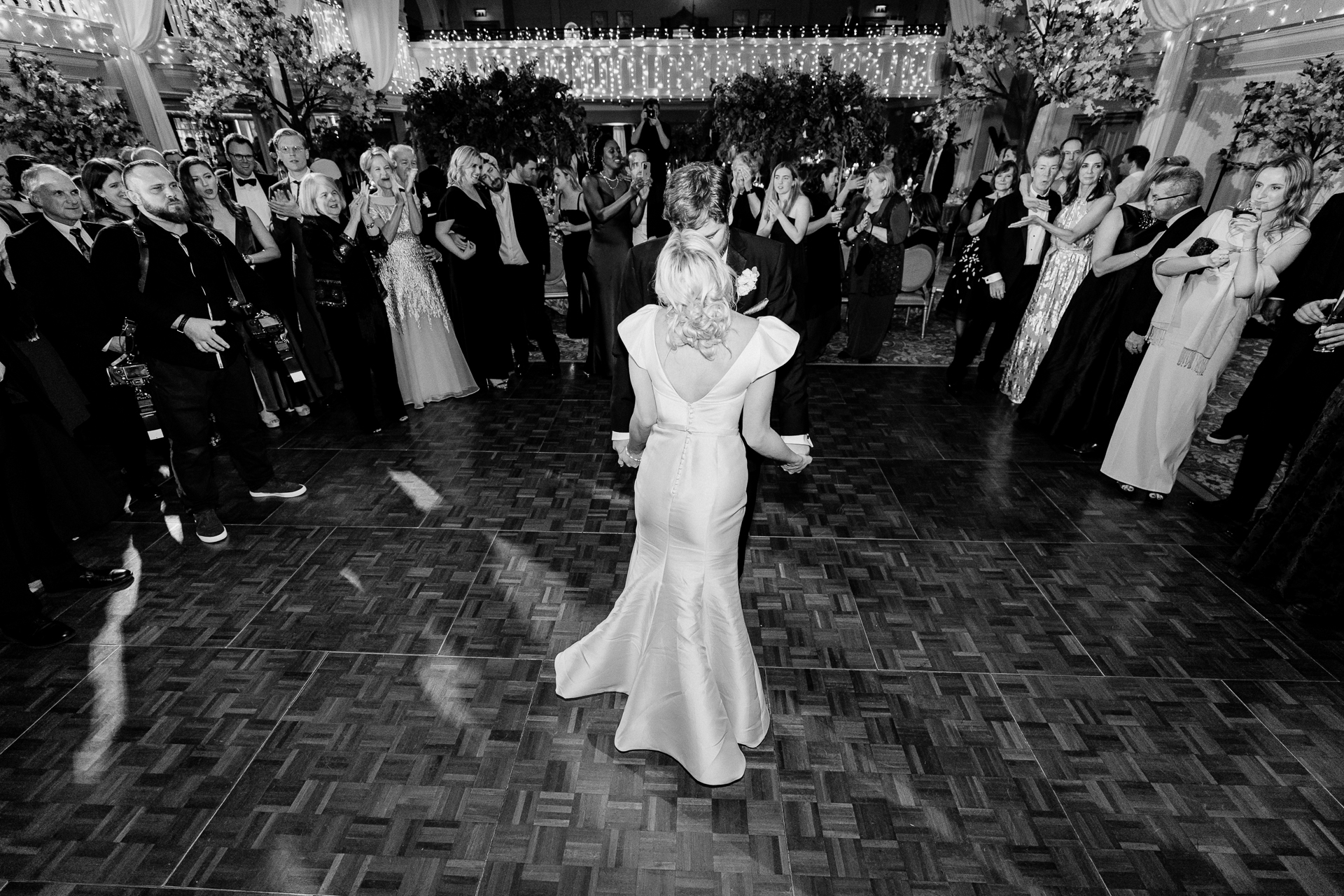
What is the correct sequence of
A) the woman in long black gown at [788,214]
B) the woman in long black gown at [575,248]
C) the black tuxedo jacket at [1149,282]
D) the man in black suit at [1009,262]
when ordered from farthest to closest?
the woman in long black gown at [575,248] < the man in black suit at [1009,262] < the woman in long black gown at [788,214] < the black tuxedo jacket at [1149,282]

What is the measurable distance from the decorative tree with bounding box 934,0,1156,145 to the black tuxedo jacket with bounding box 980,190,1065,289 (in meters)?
2.75

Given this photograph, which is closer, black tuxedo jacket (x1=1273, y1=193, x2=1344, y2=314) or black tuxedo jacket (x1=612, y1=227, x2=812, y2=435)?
black tuxedo jacket (x1=612, y1=227, x2=812, y2=435)

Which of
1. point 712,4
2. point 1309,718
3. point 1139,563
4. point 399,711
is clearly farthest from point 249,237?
point 712,4

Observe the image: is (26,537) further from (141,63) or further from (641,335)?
(141,63)

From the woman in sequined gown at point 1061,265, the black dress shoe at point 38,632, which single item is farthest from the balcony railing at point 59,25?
the woman in sequined gown at point 1061,265

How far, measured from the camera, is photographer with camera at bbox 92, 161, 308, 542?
2.79 metres

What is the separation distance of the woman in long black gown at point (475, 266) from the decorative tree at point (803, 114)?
4382mm

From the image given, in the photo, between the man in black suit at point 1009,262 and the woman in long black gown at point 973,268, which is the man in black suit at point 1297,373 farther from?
the woman in long black gown at point 973,268

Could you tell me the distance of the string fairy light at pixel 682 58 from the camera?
12406mm

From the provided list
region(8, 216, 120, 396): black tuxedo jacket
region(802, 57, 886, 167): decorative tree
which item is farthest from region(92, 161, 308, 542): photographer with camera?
region(802, 57, 886, 167): decorative tree

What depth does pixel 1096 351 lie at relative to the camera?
3963mm

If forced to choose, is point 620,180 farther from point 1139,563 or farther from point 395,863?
point 395,863

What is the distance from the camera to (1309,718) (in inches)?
89.7

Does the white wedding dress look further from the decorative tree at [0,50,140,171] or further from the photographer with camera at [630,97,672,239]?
the decorative tree at [0,50,140,171]
